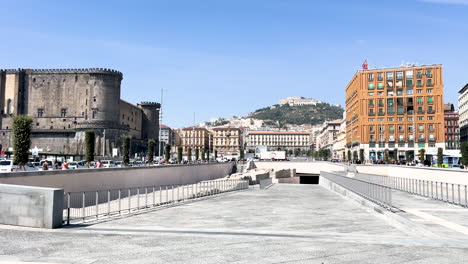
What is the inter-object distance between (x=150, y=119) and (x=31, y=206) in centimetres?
15218

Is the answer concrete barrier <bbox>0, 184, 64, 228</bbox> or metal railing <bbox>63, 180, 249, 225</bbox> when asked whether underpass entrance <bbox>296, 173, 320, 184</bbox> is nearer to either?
metal railing <bbox>63, 180, 249, 225</bbox>

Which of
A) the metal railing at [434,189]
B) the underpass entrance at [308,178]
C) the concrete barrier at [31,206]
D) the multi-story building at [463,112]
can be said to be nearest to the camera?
the concrete barrier at [31,206]

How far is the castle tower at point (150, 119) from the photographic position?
527 feet

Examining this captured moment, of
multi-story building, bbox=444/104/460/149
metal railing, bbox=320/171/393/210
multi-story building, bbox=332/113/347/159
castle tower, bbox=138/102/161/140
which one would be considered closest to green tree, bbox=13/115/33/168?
metal railing, bbox=320/171/393/210

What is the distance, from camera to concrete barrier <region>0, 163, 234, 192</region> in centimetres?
2183

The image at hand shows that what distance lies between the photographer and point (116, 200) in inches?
653

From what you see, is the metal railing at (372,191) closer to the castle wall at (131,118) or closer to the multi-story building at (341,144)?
the multi-story building at (341,144)

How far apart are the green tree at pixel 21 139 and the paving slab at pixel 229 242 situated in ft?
75.3

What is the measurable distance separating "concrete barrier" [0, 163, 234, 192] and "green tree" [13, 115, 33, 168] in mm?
7721

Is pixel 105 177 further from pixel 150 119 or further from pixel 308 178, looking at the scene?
pixel 150 119

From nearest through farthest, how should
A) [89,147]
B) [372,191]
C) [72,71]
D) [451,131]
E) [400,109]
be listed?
[372,191]
[89,147]
[400,109]
[72,71]
[451,131]

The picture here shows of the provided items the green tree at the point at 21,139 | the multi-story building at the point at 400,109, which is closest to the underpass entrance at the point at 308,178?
the multi-story building at the point at 400,109

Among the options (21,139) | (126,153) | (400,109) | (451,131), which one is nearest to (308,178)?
(400,109)

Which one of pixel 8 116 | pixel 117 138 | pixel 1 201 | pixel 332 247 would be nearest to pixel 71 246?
pixel 1 201
